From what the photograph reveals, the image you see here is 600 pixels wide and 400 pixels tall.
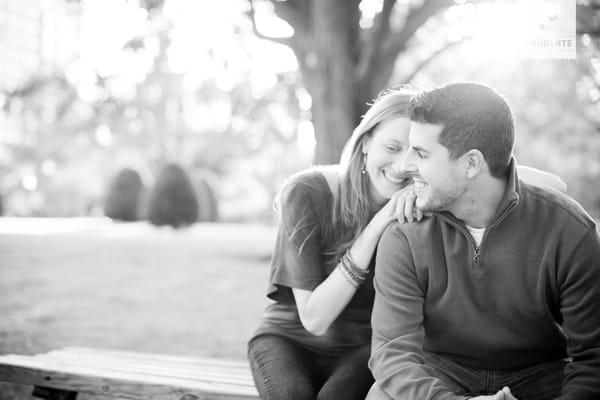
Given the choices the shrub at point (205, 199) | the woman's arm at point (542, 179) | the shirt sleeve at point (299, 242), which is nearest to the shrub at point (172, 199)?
the shrub at point (205, 199)

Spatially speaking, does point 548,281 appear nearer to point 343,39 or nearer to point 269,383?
point 269,383

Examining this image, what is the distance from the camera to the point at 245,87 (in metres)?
9.73

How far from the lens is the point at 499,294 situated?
2201 mm

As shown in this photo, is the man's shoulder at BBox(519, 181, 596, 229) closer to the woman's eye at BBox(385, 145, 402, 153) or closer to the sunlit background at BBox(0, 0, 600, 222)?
the woman's eye at BBox(385, 145, 402, 153)

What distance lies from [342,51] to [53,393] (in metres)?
3.40

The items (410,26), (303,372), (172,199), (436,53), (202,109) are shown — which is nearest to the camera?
(303,372)

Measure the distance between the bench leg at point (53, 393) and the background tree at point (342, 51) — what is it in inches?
106

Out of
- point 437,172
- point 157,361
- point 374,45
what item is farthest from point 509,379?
point 374,45

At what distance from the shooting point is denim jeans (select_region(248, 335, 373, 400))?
253 cm

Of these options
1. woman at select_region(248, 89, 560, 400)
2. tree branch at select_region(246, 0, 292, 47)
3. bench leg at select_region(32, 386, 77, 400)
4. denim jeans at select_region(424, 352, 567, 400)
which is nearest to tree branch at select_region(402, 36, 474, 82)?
tree branch at select_region(246, 0, 292, 47)

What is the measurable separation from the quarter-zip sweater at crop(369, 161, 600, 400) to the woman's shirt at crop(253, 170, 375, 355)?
0.41 metres

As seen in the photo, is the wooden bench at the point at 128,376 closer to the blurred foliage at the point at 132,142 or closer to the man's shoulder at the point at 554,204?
the man's shoulder at the point at 554,204

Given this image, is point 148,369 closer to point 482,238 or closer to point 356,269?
point 356,269

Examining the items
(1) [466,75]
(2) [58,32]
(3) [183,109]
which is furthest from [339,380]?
(3) [183,109]
